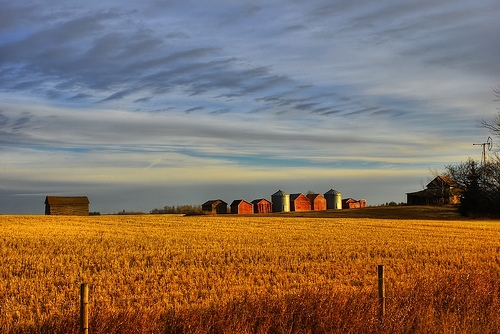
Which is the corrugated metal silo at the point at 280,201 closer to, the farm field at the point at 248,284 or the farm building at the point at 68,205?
the farm building at the point at 68,205

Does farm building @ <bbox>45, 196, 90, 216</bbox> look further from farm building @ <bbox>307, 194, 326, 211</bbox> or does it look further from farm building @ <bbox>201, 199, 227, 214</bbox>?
farm building @ <bbox>307, 194, 326, 211</bbox>

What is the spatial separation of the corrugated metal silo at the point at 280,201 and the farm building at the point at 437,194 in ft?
91.2

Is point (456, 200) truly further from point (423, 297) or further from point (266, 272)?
point (423, 297)

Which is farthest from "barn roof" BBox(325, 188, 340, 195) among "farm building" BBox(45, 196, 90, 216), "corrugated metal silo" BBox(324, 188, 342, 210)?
"farm building" BBox(45, 196, 90, 216)

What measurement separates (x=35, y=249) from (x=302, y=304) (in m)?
21.0

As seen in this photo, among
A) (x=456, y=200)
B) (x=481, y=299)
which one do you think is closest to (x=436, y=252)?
(x=481, y=299)

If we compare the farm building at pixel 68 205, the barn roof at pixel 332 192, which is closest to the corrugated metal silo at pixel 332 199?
the barn roof at pixel 332 192

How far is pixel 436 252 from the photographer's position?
86.1ft

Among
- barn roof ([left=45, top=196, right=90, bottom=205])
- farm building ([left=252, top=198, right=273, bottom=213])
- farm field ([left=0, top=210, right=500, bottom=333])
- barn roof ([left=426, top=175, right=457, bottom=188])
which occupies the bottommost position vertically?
farm field ([left=0, top=210, right=500, bottom=333])

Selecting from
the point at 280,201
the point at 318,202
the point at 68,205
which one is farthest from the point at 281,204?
the point at 68,205

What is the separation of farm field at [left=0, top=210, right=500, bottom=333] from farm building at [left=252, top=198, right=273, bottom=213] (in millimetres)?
87298

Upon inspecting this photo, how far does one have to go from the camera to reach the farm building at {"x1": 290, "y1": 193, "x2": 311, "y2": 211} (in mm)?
125125

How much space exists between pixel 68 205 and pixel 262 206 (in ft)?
138

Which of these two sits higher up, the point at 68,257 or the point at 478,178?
the point at 478,178
